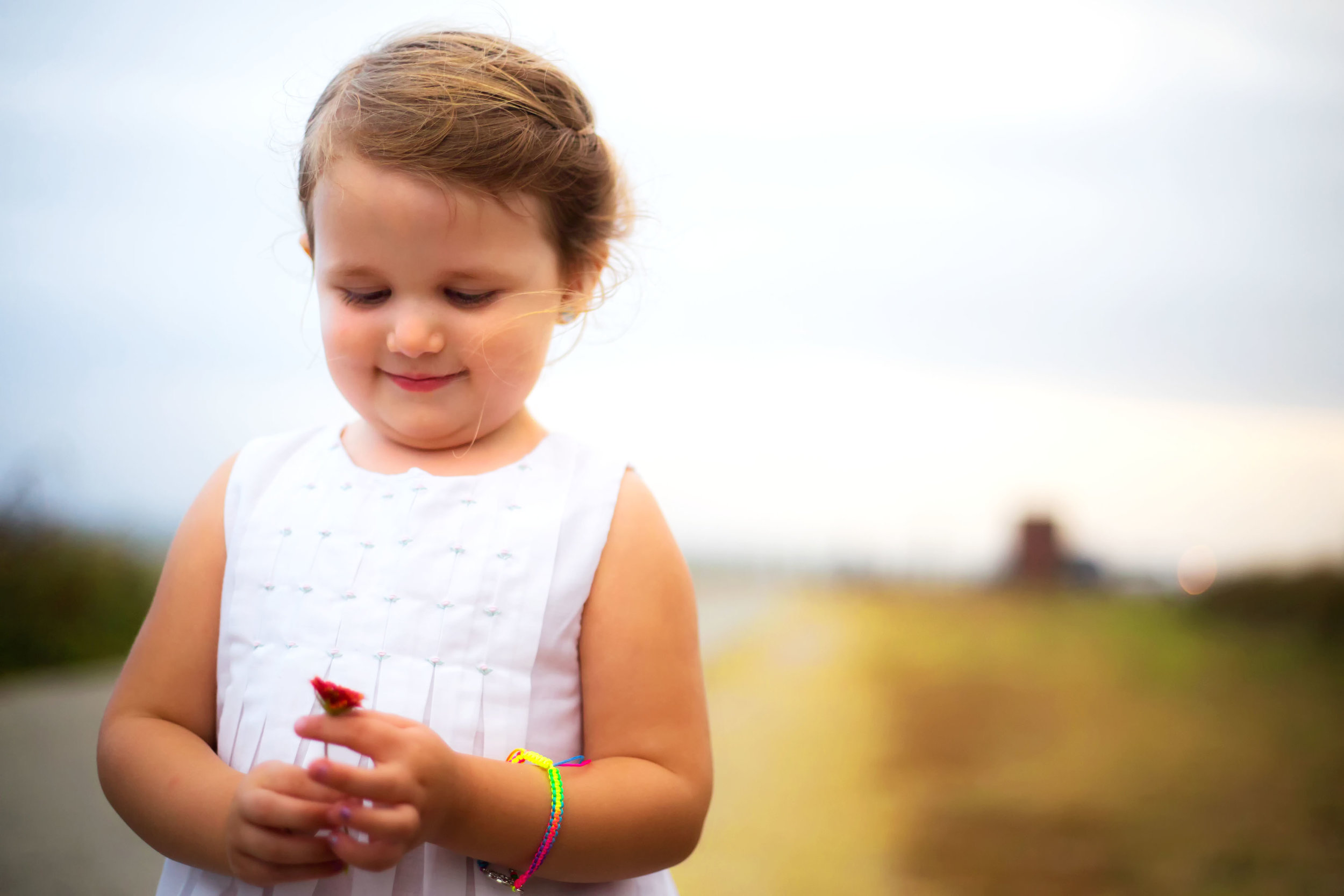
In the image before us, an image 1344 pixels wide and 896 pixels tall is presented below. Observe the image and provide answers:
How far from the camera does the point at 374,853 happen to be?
0.52 metres

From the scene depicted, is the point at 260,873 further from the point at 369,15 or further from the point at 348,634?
the point at 369,15

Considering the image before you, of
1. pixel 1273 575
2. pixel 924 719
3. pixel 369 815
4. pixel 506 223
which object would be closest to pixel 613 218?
pixel 506 223

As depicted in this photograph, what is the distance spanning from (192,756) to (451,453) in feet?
0.92

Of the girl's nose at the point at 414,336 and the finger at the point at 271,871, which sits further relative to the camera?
the girl's nose at the point at 414,336

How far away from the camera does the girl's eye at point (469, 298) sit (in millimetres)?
684

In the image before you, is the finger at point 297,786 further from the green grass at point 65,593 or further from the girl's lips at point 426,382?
the green grass at point 65,593

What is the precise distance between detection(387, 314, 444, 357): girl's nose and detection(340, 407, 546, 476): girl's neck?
107 millimetres

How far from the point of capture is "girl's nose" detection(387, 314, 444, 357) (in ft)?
2.16

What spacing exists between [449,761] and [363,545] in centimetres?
22

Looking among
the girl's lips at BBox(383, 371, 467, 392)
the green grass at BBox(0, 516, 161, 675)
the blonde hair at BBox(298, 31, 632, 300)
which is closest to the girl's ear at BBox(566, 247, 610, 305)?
the blonde hair at BBox(298, 31, 632, 300)

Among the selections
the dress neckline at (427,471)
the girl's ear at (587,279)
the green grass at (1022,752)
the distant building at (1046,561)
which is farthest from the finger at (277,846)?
the distant building at (1046,561)

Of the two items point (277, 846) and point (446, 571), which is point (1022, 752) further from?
point (277, 846)

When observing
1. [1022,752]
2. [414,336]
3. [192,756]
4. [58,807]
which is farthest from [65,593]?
[1022,752]

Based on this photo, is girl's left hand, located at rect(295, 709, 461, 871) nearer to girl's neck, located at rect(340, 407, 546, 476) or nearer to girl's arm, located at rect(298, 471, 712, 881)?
girl's arm, located at rect(298, 471, 712, 881)
